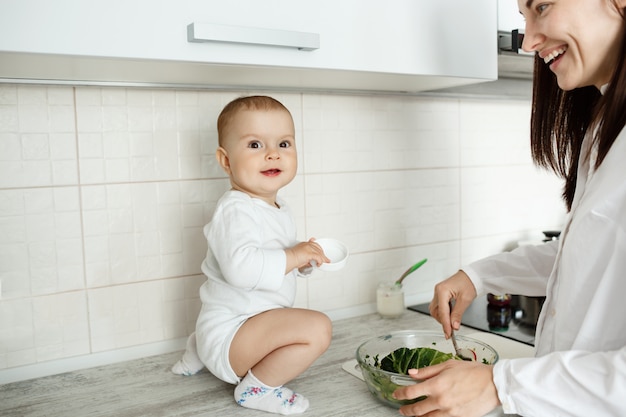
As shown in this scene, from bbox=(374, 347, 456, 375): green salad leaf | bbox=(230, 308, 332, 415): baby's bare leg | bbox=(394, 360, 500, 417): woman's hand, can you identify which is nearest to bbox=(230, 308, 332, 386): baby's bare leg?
bbox=(230, 308, 332, 415): baby's bare leg

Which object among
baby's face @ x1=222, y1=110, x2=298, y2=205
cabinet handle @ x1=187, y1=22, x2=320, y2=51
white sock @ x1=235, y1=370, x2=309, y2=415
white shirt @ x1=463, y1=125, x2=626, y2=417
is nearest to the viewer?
white shirt @ x1=463, y1=125, x2=626, y2=417

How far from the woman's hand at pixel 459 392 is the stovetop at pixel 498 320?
516 millimetres

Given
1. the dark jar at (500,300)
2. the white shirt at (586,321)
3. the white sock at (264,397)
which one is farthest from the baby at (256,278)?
the dark jar at (500,300)

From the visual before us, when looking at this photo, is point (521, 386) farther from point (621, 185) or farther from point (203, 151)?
point (203, 151)

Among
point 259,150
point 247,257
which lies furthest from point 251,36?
point 247,257

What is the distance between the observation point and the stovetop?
4.34ft

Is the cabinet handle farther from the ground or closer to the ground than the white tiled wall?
farther from the ground

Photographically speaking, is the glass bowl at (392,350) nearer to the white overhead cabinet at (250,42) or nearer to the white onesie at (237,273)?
the white onesie at (237,273)

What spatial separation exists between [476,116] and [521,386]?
3.57 ft

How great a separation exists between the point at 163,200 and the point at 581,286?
0.83 metres

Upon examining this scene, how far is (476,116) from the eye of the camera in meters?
1.69

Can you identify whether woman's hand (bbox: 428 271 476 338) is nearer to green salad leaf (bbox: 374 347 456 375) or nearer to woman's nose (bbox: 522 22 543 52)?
green salad leaf (bbox: 374 347 456 375)

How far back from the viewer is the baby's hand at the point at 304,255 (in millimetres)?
1041

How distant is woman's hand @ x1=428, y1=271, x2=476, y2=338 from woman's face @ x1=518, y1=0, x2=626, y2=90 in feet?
1.37
